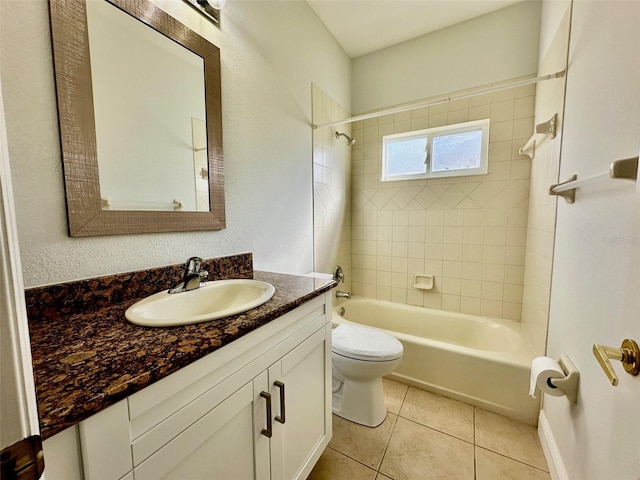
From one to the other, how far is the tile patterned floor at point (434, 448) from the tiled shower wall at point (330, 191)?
43.5 inches

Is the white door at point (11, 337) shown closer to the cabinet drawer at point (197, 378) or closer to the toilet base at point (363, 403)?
the cabinet drawer at point (197, 378)

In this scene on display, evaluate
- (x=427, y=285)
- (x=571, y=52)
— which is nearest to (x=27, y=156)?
(x=571, y=52)

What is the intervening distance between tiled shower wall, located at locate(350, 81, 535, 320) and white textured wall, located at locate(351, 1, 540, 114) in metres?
0.15

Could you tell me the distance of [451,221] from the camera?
2207 millimetres

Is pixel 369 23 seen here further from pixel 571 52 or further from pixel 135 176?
pixel 135 176

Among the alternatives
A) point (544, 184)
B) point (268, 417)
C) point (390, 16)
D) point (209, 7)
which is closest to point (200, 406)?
point (268, 417)

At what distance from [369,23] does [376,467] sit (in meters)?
2.86

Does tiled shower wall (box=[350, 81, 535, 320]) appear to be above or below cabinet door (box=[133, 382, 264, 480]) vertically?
above

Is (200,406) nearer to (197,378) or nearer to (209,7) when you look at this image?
(197,378)

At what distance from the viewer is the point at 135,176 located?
0.97 metres

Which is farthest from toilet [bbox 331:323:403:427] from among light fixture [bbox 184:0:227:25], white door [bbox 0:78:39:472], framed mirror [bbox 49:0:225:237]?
light fixture [bbox 184:0:227:25]

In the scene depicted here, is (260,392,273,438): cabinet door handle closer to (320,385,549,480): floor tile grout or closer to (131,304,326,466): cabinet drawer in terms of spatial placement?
(131,304,326,466): cabinet drawer

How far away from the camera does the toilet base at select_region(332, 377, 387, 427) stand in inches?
60.2

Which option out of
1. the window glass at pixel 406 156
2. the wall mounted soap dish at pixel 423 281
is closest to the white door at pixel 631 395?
the wall mounted soap dish at pixel 423 281
